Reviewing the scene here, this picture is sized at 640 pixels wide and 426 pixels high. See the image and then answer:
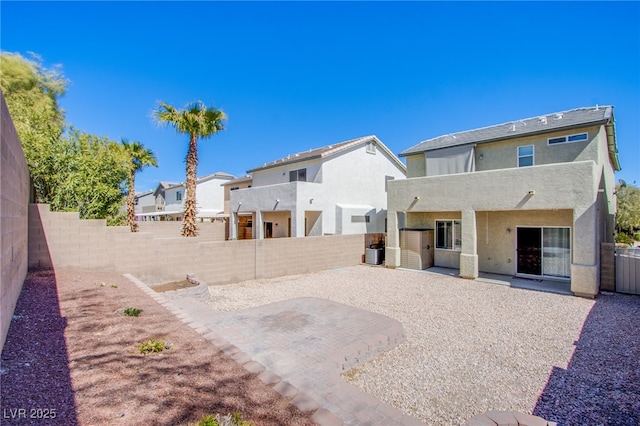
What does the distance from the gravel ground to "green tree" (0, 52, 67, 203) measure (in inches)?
354

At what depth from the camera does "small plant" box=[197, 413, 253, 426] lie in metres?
3.07

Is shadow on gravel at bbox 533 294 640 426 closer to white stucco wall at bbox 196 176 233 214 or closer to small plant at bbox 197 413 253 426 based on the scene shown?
small plant at bbox 197 413 253 426

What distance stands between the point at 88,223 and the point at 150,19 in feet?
32.2

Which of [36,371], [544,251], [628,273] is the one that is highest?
[544,251]

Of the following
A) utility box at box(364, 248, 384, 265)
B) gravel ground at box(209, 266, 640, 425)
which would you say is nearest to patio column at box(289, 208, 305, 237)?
utility box at box(364, 248, 384, 265)

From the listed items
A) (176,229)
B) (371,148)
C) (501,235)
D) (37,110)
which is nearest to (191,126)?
(37,110)

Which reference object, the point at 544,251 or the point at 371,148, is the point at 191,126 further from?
the point at 544,251

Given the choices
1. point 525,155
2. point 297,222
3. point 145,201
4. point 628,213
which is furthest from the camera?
point 145,201

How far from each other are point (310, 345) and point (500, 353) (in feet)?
14.4

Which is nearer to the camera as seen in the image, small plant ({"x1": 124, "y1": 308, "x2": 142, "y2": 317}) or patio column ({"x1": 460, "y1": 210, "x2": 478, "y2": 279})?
small plant ({"x1": 124, "y1": 308, "x2": 142, "y2": 317})

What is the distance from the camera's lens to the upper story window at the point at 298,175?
79.8ft

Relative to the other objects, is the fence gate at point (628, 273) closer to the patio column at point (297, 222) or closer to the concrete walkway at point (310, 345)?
the concrete walkway at point (310, 345)

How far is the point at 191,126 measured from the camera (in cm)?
1711

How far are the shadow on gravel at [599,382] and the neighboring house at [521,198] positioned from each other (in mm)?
4423
